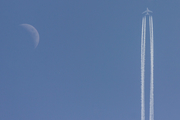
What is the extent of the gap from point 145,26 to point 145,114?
2086 millimetres

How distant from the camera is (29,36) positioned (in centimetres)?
578

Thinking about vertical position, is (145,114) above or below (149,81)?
below

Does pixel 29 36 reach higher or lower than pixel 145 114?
higher

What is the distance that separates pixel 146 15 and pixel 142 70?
51.7 inches

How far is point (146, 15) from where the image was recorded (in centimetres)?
575

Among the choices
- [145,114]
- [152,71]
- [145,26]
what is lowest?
[145,114]

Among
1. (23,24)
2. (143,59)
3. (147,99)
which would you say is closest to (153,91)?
(147,99)

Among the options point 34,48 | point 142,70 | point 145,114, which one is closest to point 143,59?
point 142,70

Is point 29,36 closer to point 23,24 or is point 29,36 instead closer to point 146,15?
point 23,24

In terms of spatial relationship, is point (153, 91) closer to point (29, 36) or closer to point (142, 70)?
point (142, 70)

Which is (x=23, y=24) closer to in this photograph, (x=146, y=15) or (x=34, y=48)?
(x=34, y=48)

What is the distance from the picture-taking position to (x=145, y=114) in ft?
18.7

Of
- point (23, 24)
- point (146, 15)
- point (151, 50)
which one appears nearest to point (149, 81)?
point (151, 50)

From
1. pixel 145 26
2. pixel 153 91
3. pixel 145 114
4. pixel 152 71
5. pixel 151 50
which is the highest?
pixel 145 26
